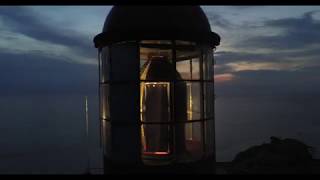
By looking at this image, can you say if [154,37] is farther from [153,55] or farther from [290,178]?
[290,178]

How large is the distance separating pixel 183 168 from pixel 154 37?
94.0 inches

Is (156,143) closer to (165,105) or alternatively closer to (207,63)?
(165,105)

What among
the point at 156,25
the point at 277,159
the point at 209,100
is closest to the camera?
the point at 156,25

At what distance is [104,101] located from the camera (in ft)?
22.2

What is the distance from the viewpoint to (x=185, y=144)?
6207 millimetres

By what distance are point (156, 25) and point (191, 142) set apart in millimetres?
2222

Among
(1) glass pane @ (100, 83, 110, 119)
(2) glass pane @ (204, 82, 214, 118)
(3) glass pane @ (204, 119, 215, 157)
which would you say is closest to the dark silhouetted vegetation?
A: (3) glass pane @ (204, 119, 215, 157)

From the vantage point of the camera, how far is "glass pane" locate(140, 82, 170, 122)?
6.09 metres

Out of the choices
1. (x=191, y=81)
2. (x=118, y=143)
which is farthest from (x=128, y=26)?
(x=118, y=143)

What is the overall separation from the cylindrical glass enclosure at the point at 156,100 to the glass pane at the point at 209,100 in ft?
0.66

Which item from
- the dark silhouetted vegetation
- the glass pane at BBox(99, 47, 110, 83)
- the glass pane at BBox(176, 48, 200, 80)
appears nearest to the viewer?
the glass pane at BBox(176, 48, 200, 80)

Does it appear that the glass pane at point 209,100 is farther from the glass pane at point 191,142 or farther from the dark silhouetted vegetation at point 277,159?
the dark silhouetted vegetation at point 277,159

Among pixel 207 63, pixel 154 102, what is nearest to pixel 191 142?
pixel 154 102

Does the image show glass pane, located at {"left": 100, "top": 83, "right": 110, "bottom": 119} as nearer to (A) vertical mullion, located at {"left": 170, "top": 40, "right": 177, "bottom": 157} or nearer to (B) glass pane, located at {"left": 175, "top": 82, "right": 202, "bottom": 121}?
(A) vertical mullion, located at {"left": 170, "top": 40, "right": 177, "bottom": 157}
